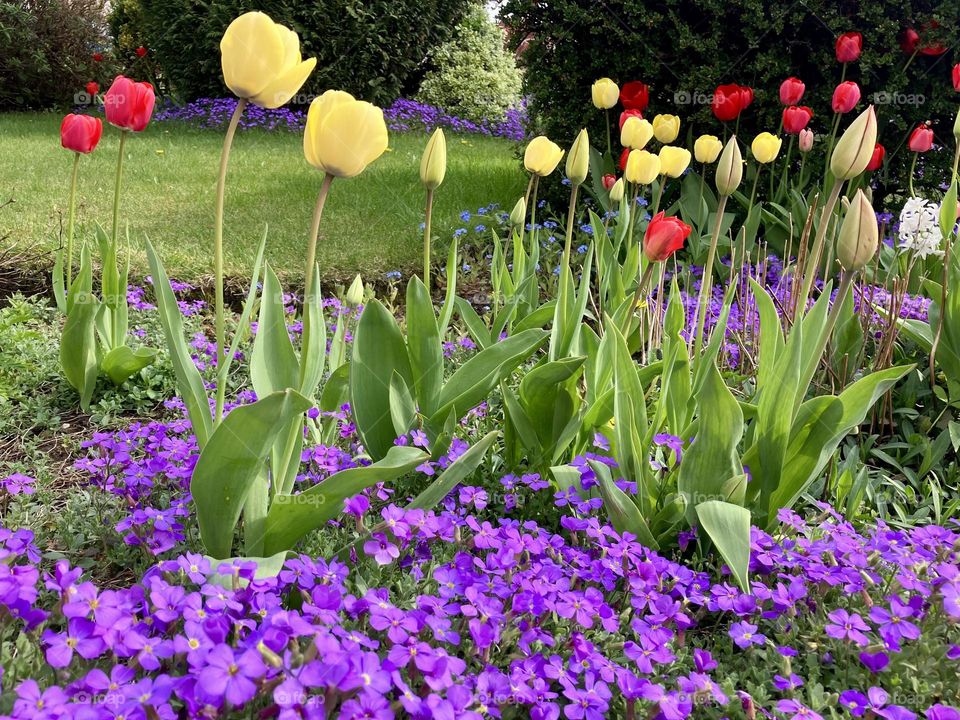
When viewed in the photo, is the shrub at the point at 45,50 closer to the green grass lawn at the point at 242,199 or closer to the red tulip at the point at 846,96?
the green grass lawn at the point at 242,199

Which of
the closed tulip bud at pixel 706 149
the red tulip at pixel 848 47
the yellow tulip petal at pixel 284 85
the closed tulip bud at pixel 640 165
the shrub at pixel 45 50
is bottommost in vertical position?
the closed tulip bud at pixel 640 165

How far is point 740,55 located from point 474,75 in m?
7.62

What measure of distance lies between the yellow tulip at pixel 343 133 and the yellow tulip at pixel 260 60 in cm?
6

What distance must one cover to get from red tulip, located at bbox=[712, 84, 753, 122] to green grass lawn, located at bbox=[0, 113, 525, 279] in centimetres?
163

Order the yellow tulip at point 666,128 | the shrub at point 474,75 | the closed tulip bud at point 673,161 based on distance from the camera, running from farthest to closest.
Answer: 1. the shrub at point 474,75
2. the yellow tulip at point 666,128
3. the closed tulip bud at point 673,161

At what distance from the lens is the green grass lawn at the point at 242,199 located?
4.27 metres

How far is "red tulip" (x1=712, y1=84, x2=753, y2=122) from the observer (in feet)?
11.7

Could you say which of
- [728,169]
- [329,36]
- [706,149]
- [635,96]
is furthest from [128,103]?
[329,36]

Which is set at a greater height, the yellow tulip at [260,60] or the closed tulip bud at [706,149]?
the yellow tulip at [260,60]

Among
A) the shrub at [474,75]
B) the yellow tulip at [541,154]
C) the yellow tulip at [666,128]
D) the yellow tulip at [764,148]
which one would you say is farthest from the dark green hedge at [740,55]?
the shrub at [474,75]

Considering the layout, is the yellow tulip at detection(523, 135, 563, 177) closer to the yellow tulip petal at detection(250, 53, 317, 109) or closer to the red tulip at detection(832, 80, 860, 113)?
the yellow tulip petal at detection(250, 53, 317, 109)

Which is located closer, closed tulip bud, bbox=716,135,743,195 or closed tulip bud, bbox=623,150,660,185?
closed tulip bud, bbox=716,135,743,195

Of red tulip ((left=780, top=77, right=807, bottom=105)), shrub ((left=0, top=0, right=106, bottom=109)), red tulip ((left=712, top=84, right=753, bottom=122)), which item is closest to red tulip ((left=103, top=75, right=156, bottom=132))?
red tulip ((left=712, top=84, right=753, bottom=122))

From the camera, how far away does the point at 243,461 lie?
Answer: 1.36 metres
